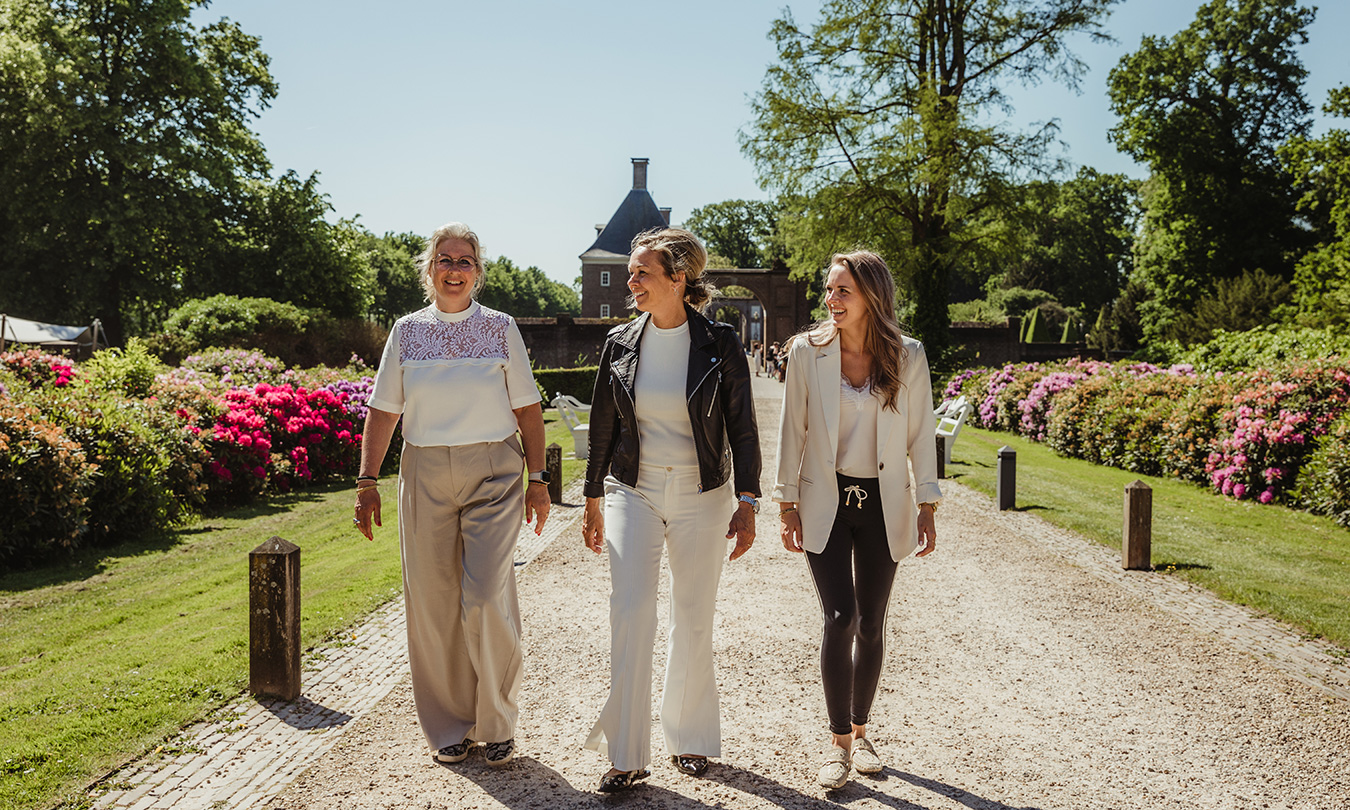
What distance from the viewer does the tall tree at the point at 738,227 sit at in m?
79.9

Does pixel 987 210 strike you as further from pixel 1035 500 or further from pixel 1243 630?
pixel 1243 630

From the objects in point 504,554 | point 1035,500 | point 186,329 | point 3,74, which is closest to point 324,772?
point 504,554

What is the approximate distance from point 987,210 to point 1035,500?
58.2 ft

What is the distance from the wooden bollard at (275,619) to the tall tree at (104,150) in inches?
1127

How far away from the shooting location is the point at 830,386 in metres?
3.42

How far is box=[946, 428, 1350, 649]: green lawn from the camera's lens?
251 inches

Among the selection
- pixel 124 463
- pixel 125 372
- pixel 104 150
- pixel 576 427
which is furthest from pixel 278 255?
pixel 124 463

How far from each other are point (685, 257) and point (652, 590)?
1.25m

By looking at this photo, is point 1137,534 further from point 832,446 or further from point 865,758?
point 832,446

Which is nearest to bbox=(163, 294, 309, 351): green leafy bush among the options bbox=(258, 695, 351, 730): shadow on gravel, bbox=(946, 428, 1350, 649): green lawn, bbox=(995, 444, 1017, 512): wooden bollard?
bbox=(946, 428, 1350, 649): green lawn

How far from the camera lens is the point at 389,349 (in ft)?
12.1

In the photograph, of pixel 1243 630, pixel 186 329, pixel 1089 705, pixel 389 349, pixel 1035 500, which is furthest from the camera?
pixel 186 329

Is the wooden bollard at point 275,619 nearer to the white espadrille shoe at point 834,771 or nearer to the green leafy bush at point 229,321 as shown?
the white espadrille shoe at point 834,771

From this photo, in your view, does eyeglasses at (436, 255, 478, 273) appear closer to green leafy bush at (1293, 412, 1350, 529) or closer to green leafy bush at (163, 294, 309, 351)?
green leafy bush at (1293, 412, 1350, 529)
